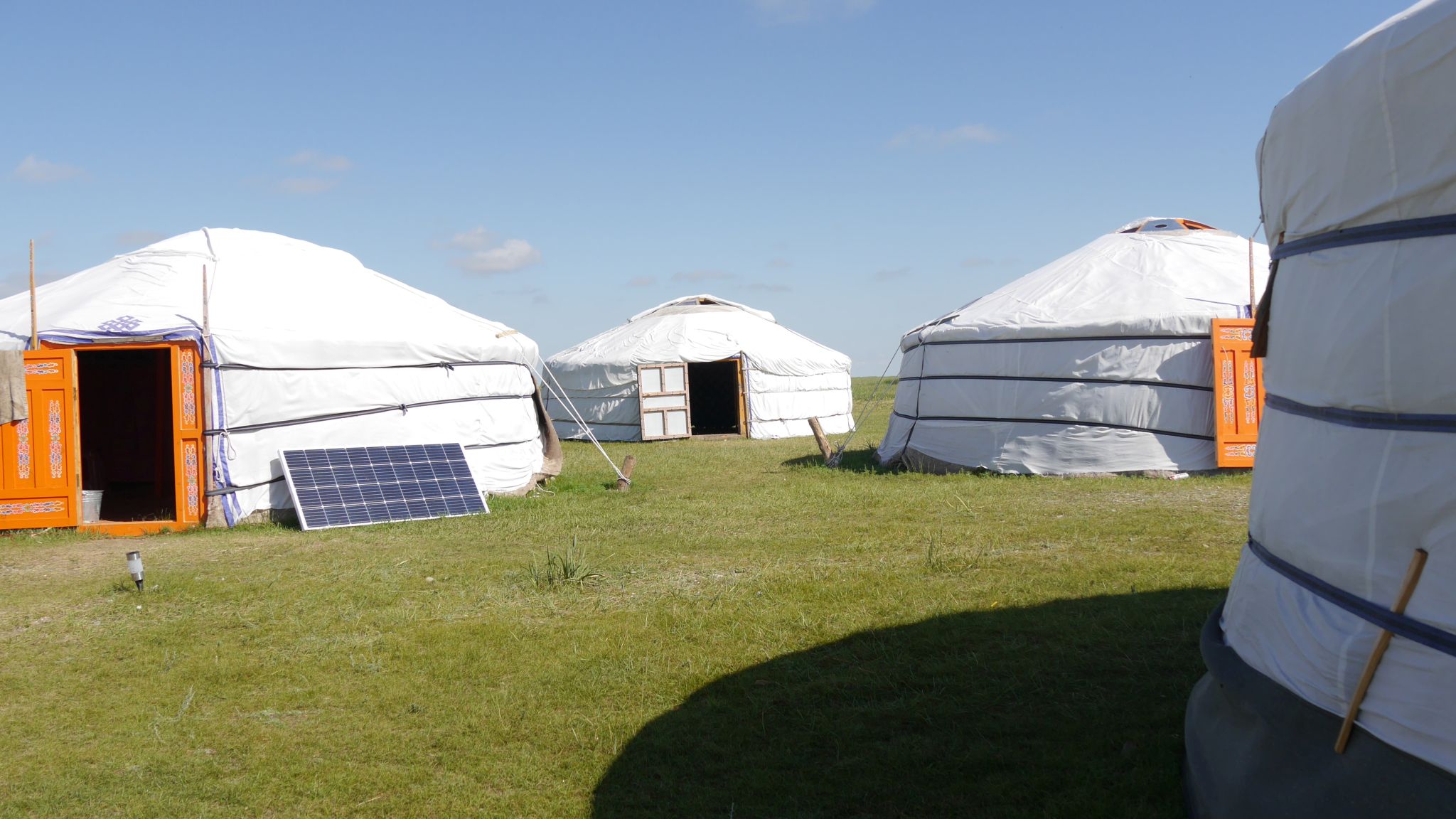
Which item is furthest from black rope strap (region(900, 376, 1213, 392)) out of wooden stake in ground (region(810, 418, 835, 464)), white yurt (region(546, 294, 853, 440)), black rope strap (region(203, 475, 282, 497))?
white yurt (region(546, 294, 853, 440))

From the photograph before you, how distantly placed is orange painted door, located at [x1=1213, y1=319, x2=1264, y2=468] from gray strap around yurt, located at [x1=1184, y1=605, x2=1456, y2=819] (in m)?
6.13

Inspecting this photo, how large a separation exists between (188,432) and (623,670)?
15.5 ft

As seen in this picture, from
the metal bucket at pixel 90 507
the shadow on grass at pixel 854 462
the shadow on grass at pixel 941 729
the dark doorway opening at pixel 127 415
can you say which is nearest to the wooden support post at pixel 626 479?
the shadow on grass at pixel 854 462

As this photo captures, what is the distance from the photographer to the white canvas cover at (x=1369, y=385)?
1.69m

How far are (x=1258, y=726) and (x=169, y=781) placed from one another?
2.73 meters

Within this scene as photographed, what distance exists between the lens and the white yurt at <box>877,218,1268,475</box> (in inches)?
321

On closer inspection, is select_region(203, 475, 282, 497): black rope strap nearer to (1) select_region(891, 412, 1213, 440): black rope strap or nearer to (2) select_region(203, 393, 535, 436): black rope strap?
(2) select_region(203, 393, 535, 436): black rope strap

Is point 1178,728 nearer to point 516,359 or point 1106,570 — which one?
point 1106,570

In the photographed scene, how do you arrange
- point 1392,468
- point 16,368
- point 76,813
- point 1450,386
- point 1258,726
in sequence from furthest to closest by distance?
1. point 16,368
2. point 76,813
3. point 1258,726
4. point 1392,468
5. point 1450,386

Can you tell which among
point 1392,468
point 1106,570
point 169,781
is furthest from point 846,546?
point 1392,468

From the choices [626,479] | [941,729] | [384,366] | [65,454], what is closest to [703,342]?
[626,479]

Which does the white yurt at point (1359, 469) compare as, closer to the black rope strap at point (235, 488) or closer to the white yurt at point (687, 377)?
the black rope strap at point (235, 488)

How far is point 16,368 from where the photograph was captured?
673 cm

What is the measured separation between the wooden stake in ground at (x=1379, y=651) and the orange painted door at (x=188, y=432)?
696 centimetres
